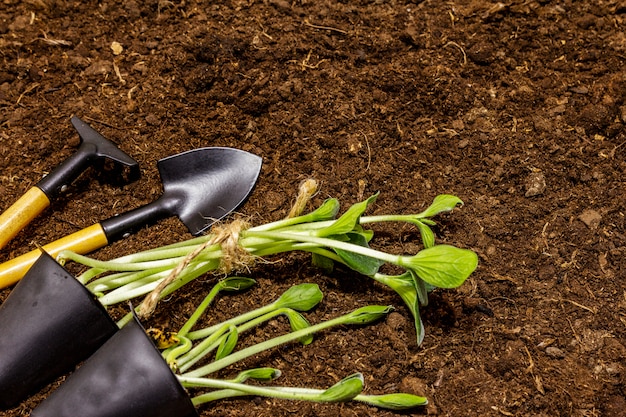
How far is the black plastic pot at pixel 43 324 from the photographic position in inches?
45.3

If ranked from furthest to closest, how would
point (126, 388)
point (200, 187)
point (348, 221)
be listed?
point (200, 187) < point (348, 221) < point (126, 388)

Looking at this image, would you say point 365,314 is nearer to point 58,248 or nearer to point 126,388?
point 126,388

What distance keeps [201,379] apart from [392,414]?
0.37 m

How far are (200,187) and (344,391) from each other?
23.2 inches

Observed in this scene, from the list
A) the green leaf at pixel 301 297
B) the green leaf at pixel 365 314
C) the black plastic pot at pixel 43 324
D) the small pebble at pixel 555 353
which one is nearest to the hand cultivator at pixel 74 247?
the black plastic pot at pixel 43 324

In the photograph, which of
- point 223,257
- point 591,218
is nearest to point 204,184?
point 223,257

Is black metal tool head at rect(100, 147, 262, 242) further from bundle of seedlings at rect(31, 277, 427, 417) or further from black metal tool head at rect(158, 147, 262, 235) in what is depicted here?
bundle of seedlings at rect(31, 277, 427, 417)

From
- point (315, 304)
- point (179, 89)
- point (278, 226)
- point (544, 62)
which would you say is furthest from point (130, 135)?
point (544, 62)

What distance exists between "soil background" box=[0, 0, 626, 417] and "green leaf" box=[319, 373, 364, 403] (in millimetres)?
105

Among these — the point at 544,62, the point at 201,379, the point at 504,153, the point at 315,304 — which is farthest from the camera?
the point at 544,62

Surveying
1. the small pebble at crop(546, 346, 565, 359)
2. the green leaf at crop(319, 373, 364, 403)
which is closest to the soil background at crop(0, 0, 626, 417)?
the small pebble at crop(546, 346, 565, 359)

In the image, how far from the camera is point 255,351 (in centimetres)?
122

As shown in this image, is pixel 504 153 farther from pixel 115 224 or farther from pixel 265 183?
pixel 115 224

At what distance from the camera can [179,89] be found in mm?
1541
